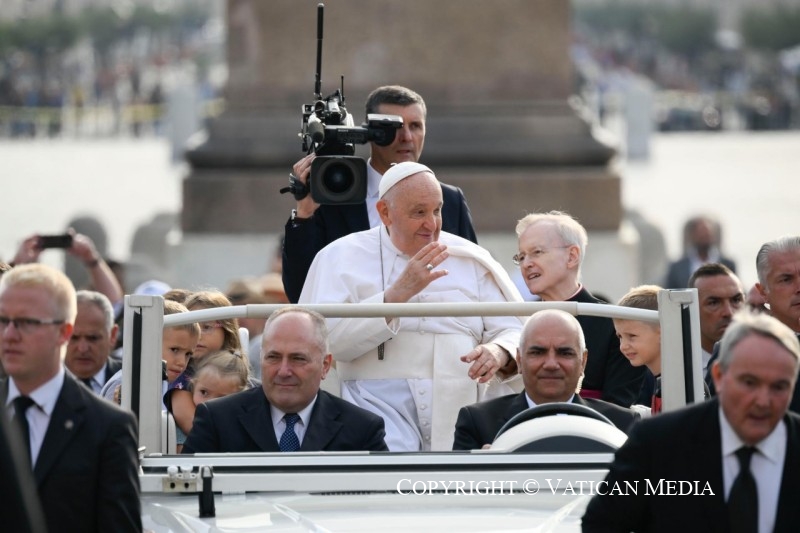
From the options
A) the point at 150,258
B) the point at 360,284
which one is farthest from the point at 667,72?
the point at 360,284

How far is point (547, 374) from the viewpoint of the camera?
693 cm

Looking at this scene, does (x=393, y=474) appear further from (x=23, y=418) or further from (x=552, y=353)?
(x=23, y=418)

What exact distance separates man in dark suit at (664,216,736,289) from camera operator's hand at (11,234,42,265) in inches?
204

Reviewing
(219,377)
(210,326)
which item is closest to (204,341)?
(210,326)

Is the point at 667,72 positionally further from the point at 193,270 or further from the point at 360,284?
the point at 360,284

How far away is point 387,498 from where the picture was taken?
6547 millimetres

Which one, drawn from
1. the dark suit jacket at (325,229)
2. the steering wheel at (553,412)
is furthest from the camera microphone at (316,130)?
the steering wheel at (553,412)

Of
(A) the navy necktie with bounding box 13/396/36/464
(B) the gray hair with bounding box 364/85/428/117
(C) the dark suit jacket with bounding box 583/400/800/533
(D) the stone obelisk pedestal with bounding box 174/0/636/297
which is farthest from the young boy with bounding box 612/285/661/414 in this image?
(D) the stone obelisk pedestal with bounding box 174/0/636/297

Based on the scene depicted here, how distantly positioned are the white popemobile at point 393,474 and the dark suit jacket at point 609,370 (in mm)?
1101

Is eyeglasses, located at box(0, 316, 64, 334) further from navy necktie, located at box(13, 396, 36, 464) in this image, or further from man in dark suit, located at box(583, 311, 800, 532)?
man in dark suit, located at box(583, 311, 800, 532)

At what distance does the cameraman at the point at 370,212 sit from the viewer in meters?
8.67

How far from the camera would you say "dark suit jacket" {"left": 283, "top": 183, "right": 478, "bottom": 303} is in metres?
8.67

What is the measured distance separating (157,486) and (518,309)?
4.70ft

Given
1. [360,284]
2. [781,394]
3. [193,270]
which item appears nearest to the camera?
[781,394]
